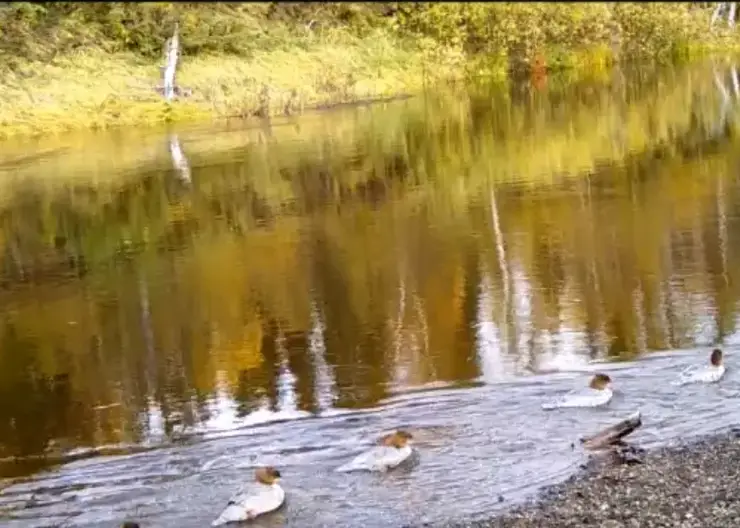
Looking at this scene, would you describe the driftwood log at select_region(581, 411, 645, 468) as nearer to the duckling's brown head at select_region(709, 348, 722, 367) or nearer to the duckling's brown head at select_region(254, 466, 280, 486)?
the duckling's brown head at select_region(709, 348, 722, 367)

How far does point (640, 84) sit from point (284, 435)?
5541 centimetres

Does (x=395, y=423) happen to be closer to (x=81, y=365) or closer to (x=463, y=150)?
(x=81, y=365)

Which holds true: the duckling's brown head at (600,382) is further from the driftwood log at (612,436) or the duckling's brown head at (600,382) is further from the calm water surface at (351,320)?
the driftwood log at (612,436)

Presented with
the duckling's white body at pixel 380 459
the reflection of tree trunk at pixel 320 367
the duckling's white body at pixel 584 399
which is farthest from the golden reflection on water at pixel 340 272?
the duckling's white body at pixel 380 459

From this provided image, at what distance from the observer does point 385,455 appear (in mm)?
12516

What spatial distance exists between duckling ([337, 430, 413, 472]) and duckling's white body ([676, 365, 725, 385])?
13.5ft

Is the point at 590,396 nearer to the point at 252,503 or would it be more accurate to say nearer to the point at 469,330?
the point at 469,330

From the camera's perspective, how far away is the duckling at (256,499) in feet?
37.3

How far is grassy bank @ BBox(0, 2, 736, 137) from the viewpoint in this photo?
59.2 metres

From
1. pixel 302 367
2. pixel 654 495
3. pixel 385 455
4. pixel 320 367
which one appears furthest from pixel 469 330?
pixel 654 495

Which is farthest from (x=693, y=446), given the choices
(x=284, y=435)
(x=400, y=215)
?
(x=400, y=215)

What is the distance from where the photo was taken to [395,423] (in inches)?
563

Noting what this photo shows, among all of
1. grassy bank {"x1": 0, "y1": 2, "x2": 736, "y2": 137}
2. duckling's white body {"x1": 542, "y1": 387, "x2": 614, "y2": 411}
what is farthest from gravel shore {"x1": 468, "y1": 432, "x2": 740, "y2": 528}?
grassy bank {"x1": 0, "y1": 2, "x2": 736, "y2": 137}

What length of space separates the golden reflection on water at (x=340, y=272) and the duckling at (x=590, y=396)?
1.60 metres
